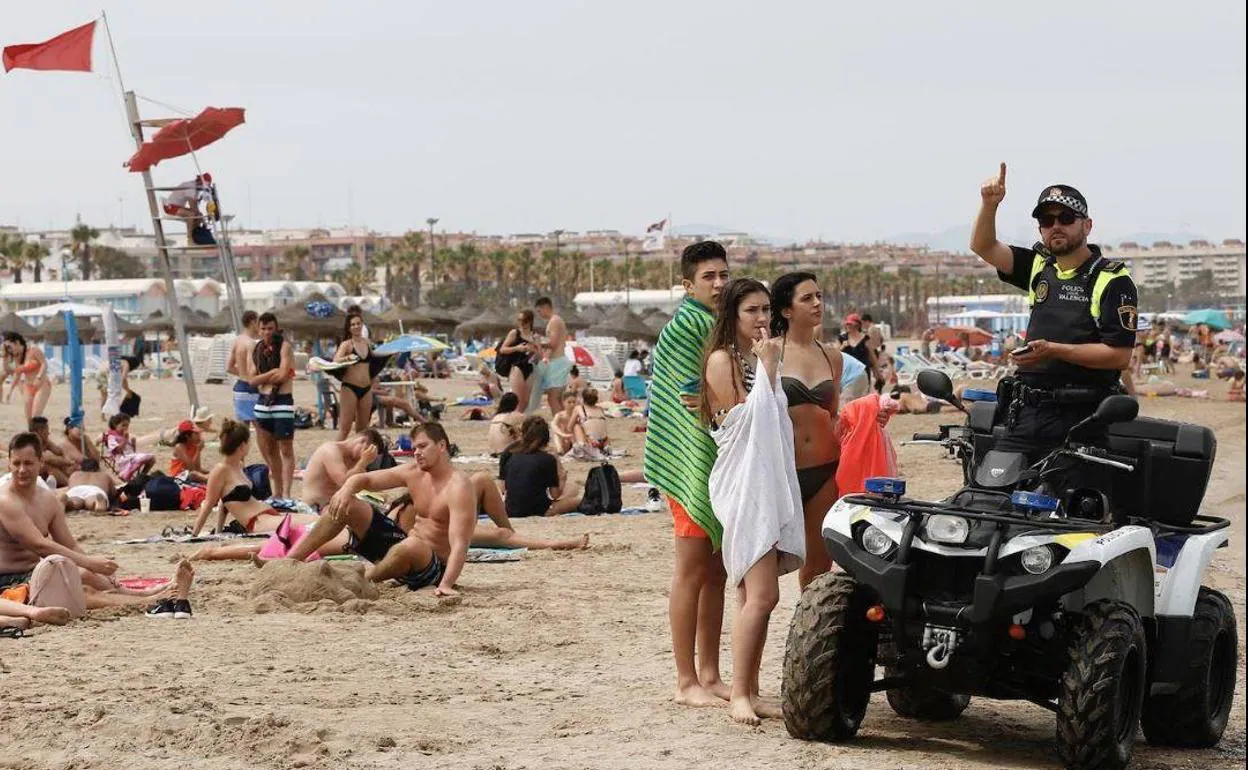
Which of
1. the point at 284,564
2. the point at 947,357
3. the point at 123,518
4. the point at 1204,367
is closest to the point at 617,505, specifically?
the point at 123,518

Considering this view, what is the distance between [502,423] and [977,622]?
40.0 ft

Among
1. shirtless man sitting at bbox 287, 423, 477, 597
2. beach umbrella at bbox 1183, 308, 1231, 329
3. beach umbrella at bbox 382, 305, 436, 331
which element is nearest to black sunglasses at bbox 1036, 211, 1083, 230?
shirtless man sitting at bbox 287, 423, 477, 597

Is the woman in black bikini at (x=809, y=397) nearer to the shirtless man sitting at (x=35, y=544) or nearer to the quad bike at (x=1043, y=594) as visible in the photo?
the quad bike at (x=1043, y=594)

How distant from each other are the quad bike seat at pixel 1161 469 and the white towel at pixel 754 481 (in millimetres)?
1101

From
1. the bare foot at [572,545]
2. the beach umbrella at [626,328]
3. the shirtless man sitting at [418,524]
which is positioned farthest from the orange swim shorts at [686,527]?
the beach umbrella at [626,328]

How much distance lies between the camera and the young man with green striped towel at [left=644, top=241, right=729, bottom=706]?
21.6 ft

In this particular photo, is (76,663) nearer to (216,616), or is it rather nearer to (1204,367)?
(216,616)

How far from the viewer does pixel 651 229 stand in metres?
70.8

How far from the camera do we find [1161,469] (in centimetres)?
611

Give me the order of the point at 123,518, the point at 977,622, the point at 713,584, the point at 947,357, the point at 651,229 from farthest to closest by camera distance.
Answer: the point at 651,229, the point at 947,357, the point at 123,518, the point at 713,584, the point at 977,622

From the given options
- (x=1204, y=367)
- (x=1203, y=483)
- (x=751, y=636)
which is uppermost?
(x=1203, y=483)

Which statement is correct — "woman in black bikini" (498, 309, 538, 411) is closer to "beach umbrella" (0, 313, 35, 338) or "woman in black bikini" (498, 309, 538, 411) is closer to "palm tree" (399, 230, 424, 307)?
"beach umbrella" (0, 313, 35, 338)

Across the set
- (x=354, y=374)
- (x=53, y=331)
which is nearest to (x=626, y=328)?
(x=53, y=331)

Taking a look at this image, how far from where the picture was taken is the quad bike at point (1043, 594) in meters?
5.51
